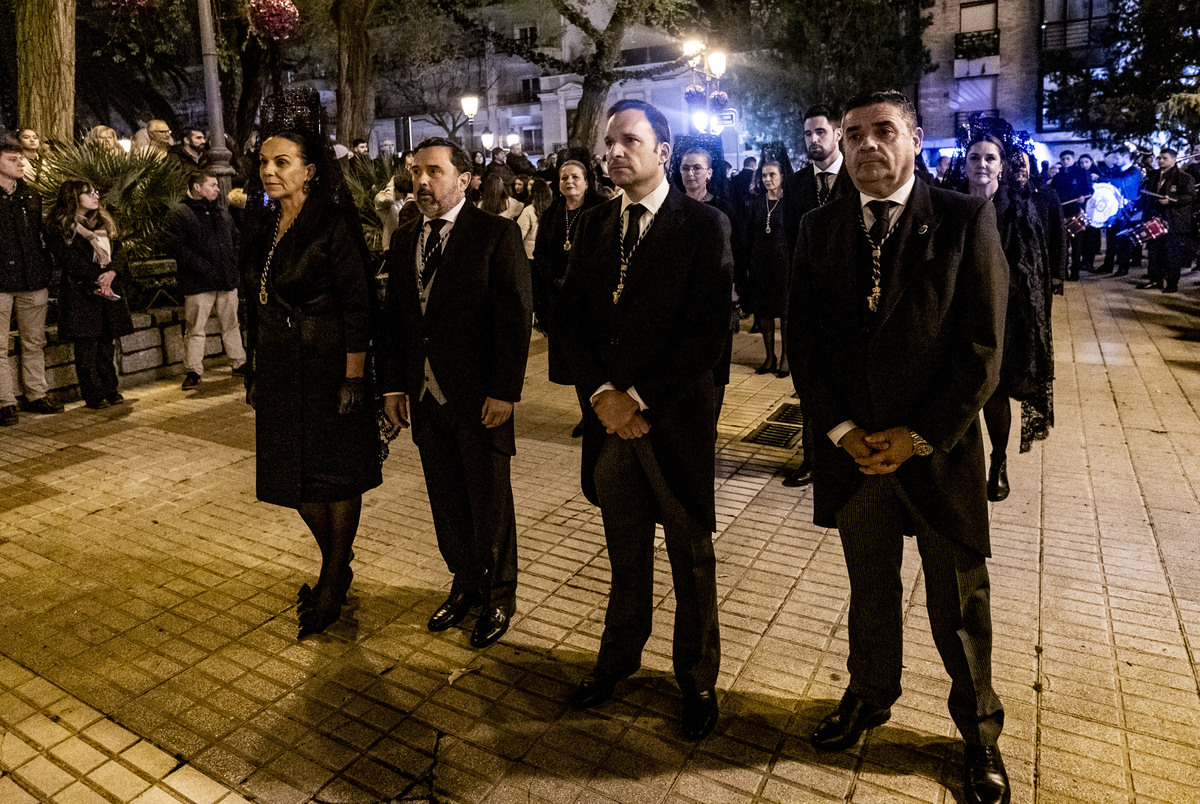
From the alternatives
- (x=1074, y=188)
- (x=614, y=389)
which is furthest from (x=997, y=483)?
(x=1074, y=188)

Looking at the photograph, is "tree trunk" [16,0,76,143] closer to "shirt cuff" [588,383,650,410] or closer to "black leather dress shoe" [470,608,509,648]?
"black leather dress shoe" [470,608,509,648]

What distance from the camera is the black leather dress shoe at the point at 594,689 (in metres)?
3.40

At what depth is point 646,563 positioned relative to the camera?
3406 millimetres

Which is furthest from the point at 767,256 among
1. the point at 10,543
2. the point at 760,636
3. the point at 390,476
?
the point at 10,543

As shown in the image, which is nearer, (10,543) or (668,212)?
(668,212)

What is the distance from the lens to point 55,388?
8633 mm

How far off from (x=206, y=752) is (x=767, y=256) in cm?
669

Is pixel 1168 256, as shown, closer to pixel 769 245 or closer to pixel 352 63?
pixel 769 245

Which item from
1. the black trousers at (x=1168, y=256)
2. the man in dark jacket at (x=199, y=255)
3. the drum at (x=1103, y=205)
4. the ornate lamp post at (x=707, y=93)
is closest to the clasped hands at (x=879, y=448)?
the man in dark jacket at (x=199, y=255)

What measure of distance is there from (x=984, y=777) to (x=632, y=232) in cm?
213

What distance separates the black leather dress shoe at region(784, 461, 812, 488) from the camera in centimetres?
598

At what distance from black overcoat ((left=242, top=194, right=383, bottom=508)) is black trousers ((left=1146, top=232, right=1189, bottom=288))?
14.9 meters

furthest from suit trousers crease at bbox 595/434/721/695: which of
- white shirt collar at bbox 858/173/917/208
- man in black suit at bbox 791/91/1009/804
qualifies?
white shirt collar at bbox 858/173/917/208

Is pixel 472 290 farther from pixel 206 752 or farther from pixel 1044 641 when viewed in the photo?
pixel 1044 641
